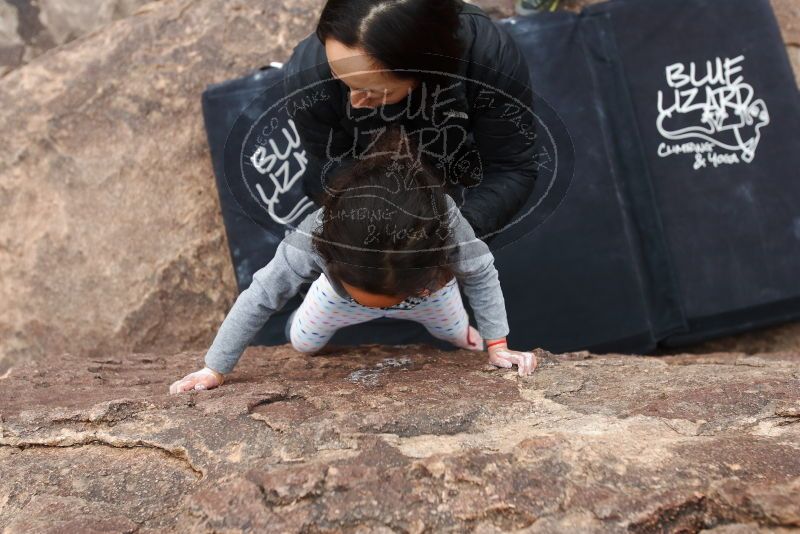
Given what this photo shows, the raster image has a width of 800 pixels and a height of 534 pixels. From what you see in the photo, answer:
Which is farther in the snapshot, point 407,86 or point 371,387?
point 371,387

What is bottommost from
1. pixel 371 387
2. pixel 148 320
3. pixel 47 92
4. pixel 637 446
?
pixel 637 446

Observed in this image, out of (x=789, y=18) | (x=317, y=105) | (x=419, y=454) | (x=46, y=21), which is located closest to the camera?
(x=419, y=454)

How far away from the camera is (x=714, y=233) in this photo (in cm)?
223

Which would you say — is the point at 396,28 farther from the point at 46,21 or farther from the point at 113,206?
the point at 46,21

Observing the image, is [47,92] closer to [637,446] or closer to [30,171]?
[30,171]

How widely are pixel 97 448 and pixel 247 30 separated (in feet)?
5.30

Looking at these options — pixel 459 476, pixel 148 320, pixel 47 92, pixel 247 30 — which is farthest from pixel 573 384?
pixel 47 92

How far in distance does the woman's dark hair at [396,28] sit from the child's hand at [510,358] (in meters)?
0.59

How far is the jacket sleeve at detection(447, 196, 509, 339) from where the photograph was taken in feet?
4.50

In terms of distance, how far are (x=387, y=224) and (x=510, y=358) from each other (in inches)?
18.4

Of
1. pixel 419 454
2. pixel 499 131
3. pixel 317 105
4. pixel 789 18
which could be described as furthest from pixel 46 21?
pixel 789 18

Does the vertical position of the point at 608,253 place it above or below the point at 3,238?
below

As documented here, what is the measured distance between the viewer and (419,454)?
42.6 inches

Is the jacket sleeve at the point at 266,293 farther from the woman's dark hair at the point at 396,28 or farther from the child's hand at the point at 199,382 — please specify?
the woman's dark hair at the point at 396,28
